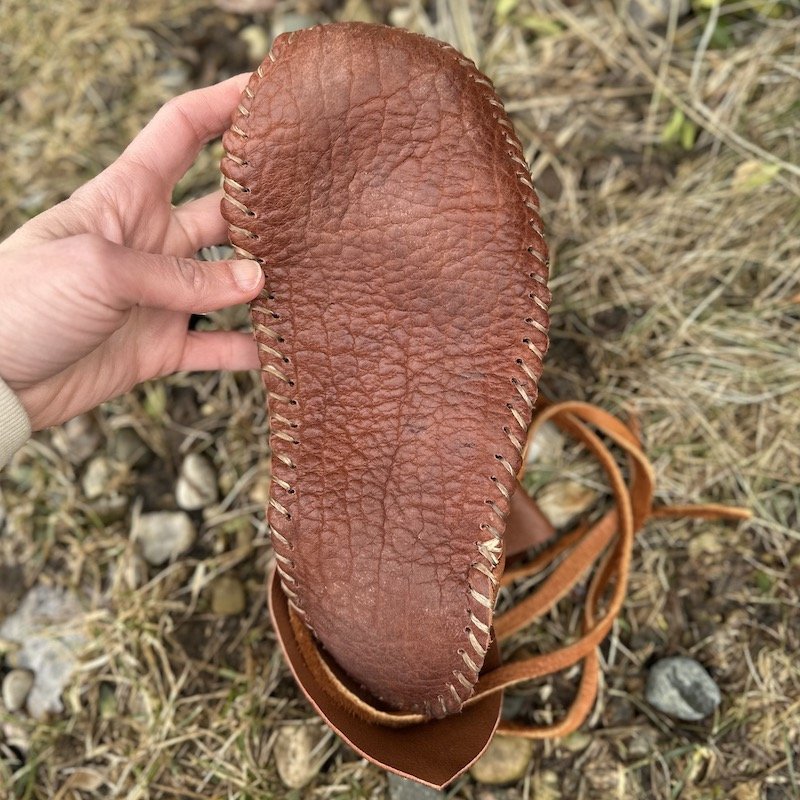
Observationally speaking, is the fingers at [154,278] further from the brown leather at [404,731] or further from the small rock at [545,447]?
the small rock at [545,447]

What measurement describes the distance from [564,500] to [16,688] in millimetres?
1495

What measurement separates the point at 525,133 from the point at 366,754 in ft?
5.45

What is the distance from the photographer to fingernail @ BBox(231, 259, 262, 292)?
152 centimetres

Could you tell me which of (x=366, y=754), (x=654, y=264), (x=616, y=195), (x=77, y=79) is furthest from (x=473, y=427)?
(x=77, y=79)

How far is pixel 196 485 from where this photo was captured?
210cm

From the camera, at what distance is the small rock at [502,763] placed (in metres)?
1.78

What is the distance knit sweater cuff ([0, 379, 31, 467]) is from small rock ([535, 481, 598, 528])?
121 cm

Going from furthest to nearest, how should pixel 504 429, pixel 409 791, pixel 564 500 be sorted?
1. pixel 564 500
2. pixel 409 791
3. pixel 504 429

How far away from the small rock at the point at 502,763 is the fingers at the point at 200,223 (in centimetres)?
134

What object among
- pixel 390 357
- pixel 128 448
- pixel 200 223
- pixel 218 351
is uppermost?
pixel 200 223

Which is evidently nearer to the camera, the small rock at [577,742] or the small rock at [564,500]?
the small rock at [577,742]

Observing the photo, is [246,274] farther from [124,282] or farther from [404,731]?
[404,731]

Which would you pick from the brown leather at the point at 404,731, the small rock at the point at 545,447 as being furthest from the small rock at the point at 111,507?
the small rock at the point at 545,447

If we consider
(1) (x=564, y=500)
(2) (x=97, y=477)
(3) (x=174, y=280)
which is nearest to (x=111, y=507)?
(2) (x=97, y=477)
